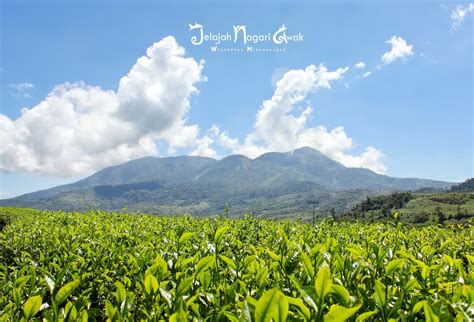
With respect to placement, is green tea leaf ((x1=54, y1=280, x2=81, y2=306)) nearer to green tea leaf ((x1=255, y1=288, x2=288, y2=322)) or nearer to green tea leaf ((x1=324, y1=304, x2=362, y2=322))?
green tea leaf ((x1=255, y1=288, x2=288, y2=322))

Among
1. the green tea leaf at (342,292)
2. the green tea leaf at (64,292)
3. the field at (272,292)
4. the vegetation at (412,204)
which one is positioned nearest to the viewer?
the field at (272,292)

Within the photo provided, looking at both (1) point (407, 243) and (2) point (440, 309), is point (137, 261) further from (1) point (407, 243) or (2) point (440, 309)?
(1) point (407, 243)

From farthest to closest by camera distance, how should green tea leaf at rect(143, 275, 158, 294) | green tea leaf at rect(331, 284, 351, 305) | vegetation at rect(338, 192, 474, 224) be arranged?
vegetation at rect(338, 192, 474, 224) < green tea leaf at rect(143, 275, 158, 294) < green tea leaf at rect(331, 284, 351, 305)

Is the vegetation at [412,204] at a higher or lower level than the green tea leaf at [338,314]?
lower

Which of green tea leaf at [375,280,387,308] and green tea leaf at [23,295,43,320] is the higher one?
green tea leaf at [23,295,43,320]

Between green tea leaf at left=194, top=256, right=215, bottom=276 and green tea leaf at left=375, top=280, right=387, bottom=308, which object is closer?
green tea leaf at left=375, top=280, right=387, bottom=308

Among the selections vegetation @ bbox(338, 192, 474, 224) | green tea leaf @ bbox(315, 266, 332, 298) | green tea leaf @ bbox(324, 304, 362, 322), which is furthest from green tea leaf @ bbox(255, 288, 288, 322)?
vegetation @ bbox(338, 192, 474, 224)

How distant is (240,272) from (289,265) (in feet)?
Answer: 1.37

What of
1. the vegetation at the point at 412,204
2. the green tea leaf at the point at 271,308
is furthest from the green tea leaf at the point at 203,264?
the vegetation at the point at 412,204

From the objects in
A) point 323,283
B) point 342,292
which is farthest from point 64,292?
point 342,292

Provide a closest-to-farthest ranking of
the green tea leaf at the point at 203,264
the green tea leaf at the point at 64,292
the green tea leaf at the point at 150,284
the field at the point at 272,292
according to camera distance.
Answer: the field at the point at 272,292 → the green tea leaf at the point at 64,292 → the green tea leaf at the point at 150,284 → the green tea leaf at the point at 203,264

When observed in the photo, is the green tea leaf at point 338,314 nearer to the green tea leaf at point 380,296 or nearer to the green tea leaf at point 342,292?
the green tea leaf at point 342,292


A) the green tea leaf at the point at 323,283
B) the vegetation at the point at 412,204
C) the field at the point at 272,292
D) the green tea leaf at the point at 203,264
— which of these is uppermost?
the green tea leaf at the point at 323,283

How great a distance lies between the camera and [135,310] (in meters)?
2.47
